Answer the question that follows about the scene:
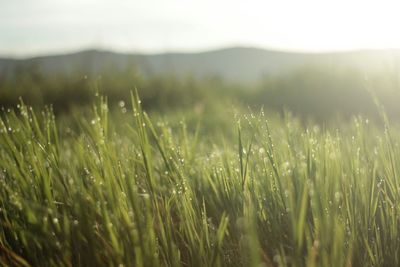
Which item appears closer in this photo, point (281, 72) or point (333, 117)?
point (333, 117)

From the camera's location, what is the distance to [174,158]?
123 cm

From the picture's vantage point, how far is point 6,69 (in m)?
6.98

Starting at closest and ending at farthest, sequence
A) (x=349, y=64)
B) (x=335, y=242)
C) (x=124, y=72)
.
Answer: (x=335, y=242)
(x=349, y=64)
(x=124, y=72)

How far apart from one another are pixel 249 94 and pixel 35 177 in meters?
5.69

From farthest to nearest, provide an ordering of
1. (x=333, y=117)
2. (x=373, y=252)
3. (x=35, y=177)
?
(x=333, y=117) < (x=35, y=177) < (x=373, y=252)

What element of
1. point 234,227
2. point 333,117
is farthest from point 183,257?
point 333,117

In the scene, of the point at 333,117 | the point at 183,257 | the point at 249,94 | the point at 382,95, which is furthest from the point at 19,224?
the point at 249,94

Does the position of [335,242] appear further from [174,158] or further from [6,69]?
[6,69]

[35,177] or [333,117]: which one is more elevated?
[35,177]

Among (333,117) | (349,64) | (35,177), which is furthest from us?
(349,64)

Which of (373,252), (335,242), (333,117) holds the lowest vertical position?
(333,117)

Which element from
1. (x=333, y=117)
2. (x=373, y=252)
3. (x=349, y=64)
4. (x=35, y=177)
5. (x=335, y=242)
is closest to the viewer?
(x=335, y=242)

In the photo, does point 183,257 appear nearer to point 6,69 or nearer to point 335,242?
point 335,242

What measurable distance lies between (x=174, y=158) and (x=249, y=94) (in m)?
5.61
